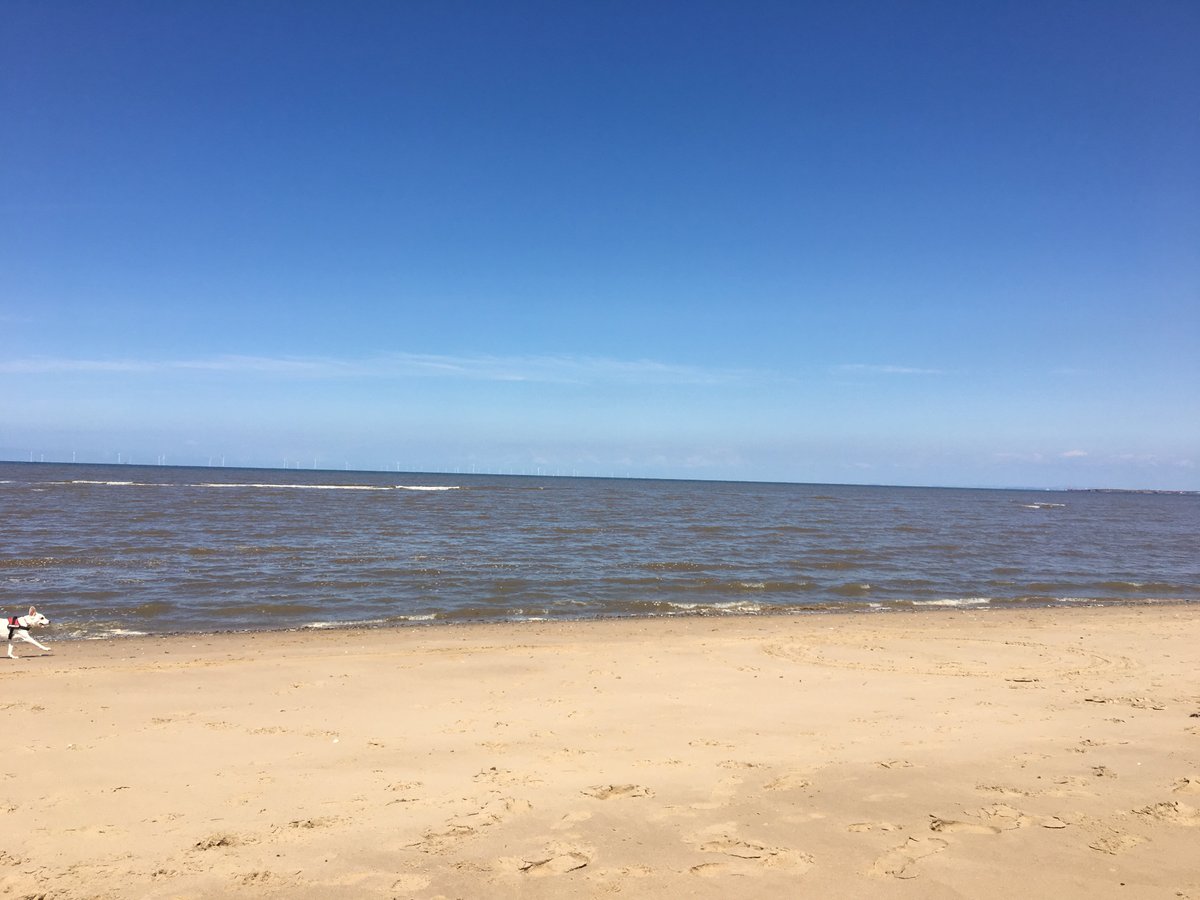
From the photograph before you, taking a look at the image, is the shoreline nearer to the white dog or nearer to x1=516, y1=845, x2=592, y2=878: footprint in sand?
the white dog

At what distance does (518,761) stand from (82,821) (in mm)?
3330

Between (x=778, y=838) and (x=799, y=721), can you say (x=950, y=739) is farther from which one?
(x=778, y=838)

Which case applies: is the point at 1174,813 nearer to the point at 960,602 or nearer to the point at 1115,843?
the point at 1115,843

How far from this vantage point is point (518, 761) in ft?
22.1

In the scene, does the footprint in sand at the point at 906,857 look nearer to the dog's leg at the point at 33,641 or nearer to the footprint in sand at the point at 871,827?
the footprint in sand at the point at 871,827

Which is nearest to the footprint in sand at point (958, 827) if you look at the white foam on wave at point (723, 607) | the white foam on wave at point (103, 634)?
the white foam on wave at point (723, 607)

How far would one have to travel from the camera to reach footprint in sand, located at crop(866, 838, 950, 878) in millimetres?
4824

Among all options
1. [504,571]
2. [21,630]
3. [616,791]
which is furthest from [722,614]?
[21,630]

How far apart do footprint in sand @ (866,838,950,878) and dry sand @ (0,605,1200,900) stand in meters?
0.02

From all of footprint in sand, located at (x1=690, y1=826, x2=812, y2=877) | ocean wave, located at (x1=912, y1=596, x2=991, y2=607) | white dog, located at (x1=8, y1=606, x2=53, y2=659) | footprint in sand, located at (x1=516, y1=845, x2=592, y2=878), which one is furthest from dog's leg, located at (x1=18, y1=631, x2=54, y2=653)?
ocean wave, located at (x1=912, y1=596, x2=991, y2=607)

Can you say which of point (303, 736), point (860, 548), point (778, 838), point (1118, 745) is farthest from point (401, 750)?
point (860, 548)

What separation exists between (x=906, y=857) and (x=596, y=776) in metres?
2.52

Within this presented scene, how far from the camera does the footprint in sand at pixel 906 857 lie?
4.82 meters

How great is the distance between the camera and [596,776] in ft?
20.9
